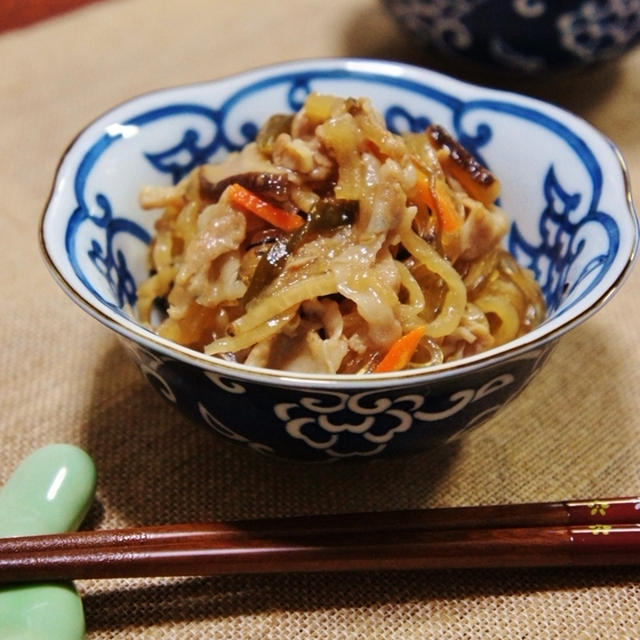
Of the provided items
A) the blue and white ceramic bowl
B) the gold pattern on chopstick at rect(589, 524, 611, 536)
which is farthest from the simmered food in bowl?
the gold pattern on chopstick at rect(589, 524, 611, 536)

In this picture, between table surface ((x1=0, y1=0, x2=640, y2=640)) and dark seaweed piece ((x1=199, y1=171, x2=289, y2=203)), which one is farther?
dark seaweed piece ((x1=199, y1=171, x2=289, y2=203))

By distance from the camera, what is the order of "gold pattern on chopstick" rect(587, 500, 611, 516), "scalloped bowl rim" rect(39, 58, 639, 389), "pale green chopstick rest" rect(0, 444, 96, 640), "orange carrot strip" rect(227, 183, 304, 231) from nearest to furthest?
1. "scalloped bowl rim" rect(39, 58, 639, 389)
2. "pale green chopstick rest" rect(0, 444, 96, 640)
3. "gold pattern on chopstick" rect(587, 500, 611, 516)
4. "orange carrot strip" rect(227, 183, 304, 231)

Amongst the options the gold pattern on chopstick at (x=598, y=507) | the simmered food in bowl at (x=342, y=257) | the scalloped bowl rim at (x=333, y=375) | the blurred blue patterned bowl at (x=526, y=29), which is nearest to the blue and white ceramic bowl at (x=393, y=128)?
the scalloped bowl rim at (x=333, y=375)

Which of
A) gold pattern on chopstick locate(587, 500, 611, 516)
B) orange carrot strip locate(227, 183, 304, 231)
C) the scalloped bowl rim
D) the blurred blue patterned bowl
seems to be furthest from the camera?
the blurred blue patterned bowl

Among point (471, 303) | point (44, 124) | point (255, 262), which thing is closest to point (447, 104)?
point (471, 303)

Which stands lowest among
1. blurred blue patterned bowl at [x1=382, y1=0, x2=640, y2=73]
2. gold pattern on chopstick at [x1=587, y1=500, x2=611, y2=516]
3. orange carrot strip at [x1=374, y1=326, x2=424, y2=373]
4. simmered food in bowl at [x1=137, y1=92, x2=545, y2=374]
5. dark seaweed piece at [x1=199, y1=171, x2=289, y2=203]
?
gold pattern on chopstick at [x1=587, y1=500, x2=611, y2=516]

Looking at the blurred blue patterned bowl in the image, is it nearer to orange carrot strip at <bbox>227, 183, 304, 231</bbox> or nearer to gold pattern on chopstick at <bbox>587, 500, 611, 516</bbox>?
orange carrot strip at <bbox>227, 183, 304, 231</bbox>

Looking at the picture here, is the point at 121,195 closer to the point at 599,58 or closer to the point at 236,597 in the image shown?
the point at 236,597
